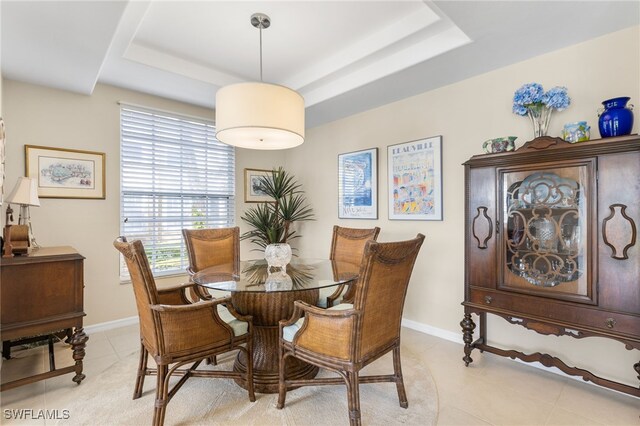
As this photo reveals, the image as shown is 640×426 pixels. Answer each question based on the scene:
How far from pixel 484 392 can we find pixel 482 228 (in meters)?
1.18

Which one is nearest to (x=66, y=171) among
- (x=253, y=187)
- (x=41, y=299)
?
(x=41, y=299)

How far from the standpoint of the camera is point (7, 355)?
255 centimetres

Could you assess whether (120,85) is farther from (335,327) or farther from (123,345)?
(335,327)

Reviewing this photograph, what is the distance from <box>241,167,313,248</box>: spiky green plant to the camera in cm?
417

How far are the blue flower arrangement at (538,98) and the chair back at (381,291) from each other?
1.47 meters

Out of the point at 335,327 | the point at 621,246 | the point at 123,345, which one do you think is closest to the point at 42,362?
the point at 123,345

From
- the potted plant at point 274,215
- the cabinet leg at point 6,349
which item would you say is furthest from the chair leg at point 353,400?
the cabinet leg at point 6,349

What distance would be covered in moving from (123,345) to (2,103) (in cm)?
242

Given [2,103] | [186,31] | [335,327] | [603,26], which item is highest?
[186,31]

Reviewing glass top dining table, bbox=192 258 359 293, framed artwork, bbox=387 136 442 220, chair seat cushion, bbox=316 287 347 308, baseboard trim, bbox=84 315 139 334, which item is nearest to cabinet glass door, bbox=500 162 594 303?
Result: framed artwork, bbox=387 136 442 220

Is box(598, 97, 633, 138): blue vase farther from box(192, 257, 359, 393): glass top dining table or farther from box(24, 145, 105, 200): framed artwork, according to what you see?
box(24, 145, 105, 200): framed artwork

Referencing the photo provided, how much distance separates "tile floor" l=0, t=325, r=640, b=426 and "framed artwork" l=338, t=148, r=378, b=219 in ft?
5.59

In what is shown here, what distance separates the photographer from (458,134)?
3.00 metres

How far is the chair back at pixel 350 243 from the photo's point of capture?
9.98ft
